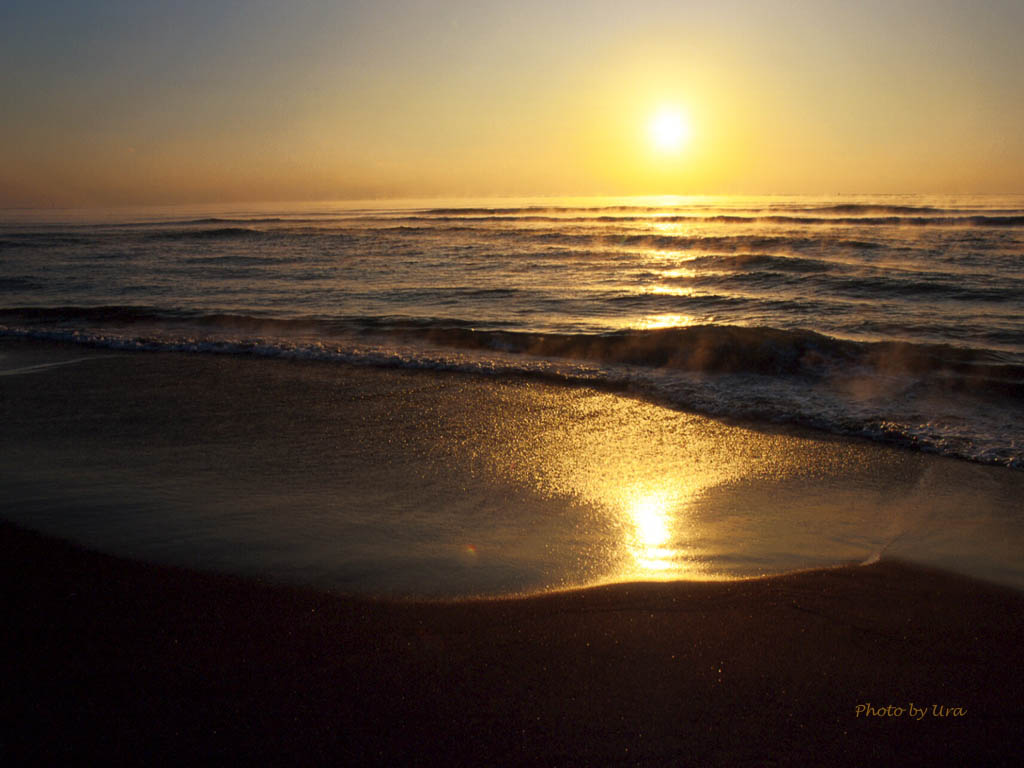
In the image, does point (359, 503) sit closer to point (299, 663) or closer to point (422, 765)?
point (299, 663)

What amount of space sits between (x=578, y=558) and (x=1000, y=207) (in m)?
40.7

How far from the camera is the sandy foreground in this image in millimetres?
2203

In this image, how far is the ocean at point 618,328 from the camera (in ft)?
18.1

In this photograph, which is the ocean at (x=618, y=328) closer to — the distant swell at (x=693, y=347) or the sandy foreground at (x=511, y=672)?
the distant swell at (x=693, y=347)

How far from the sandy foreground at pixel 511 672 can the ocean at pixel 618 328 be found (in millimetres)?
335

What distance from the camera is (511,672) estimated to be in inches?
101

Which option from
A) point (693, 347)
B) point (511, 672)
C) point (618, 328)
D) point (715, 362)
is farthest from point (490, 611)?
point (618, 328)

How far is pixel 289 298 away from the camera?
47.5 feet

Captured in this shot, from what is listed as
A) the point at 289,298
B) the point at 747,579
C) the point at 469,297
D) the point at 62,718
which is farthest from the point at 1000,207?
the point at 62,718

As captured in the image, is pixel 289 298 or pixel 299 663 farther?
pixel 289 298

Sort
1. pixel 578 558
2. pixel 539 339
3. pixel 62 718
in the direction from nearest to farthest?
1. pixel 62 718
2. pixel 578 558
3. pixel 539 339

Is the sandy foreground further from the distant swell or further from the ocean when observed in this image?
the distant swell

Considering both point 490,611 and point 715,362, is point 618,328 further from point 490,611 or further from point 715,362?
point 490,611

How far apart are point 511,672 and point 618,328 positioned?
28.9 ft
